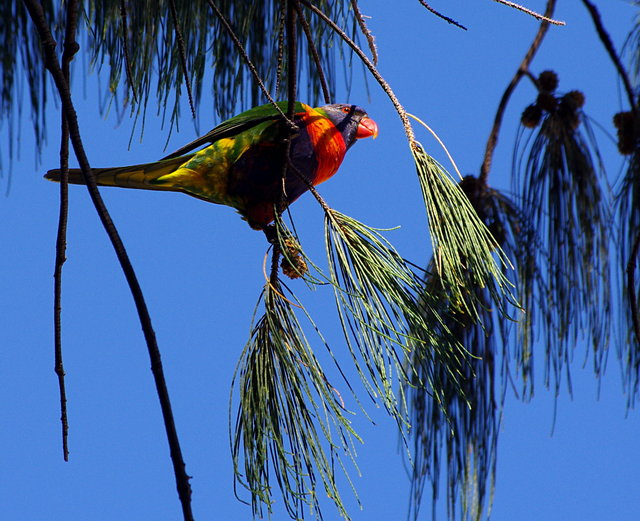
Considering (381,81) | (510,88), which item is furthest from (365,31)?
(510,88)

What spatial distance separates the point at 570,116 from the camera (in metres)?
1.65

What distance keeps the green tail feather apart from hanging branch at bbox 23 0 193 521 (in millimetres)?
518

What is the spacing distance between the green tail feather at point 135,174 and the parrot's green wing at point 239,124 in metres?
0.02

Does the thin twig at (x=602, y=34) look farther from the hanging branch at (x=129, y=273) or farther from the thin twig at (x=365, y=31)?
the hanging branch at (x=129, y=273)

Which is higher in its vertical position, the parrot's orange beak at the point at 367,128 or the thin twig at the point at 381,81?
the parrot's orange beak at the point at 367,128

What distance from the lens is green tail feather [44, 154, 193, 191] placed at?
1.43 m

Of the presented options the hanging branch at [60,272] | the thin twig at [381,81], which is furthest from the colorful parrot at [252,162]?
the hanging branch at [60,272]

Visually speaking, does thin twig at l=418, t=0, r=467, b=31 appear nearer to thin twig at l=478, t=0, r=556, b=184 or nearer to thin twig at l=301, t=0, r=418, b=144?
thin twig at l=301, t=0, r=418, b=144

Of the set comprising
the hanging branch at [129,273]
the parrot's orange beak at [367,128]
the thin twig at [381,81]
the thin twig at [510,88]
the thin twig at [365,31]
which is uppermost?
the thin twig at [510,88]

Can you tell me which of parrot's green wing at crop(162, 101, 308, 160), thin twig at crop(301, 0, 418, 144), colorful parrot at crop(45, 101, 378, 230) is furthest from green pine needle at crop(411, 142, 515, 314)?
parrot's green wing at crop(162, 101, 308, 160)

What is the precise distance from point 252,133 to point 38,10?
1.52 feet

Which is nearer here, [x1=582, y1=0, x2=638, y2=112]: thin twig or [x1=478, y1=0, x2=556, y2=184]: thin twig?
[x1=582, y1=0, x2=638, y2=112]: thin twig

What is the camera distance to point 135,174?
4.75 feet

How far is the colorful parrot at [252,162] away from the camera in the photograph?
1.26m
